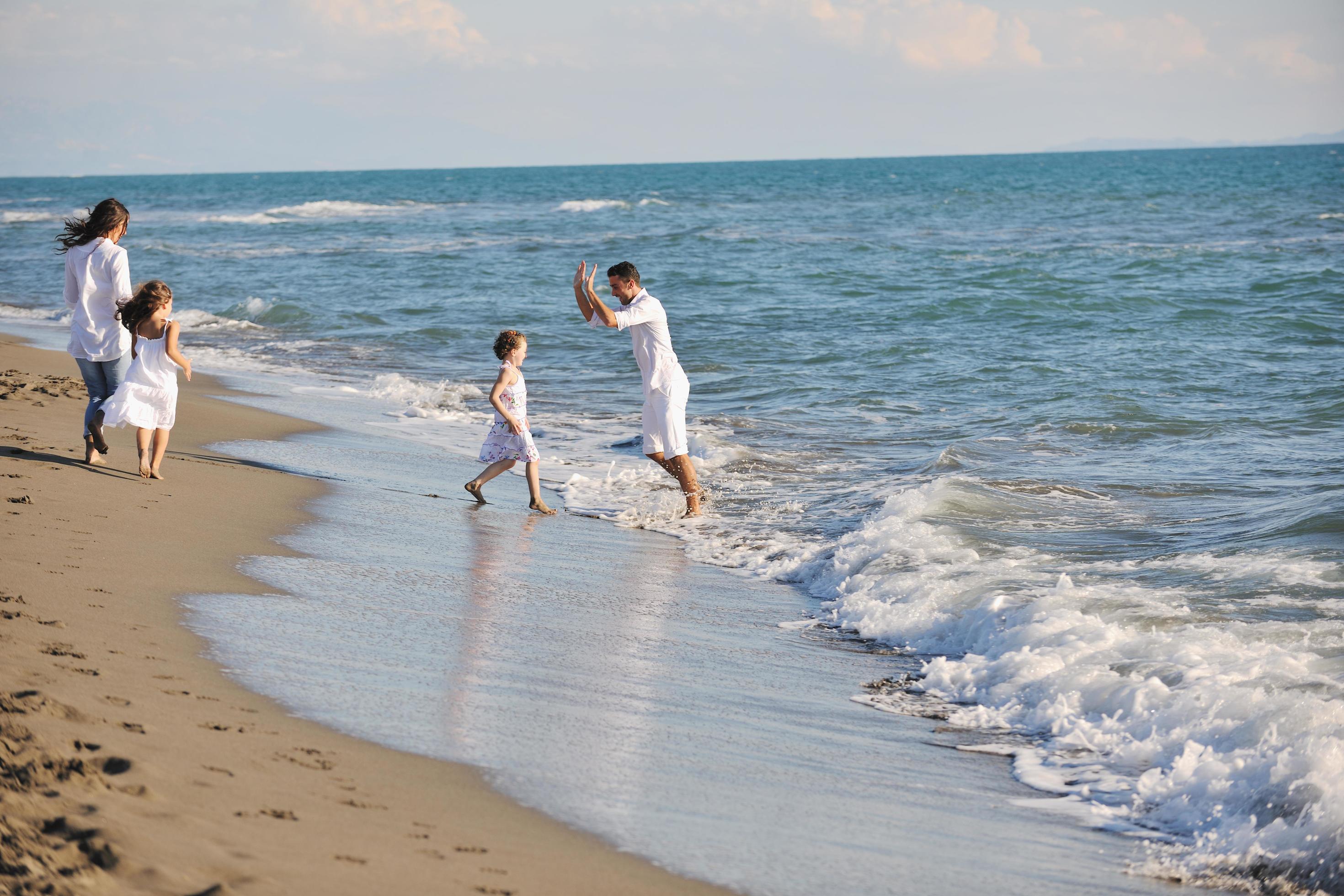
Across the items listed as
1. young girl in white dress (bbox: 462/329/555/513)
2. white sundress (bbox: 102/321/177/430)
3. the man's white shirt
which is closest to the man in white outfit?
the man's white shirt

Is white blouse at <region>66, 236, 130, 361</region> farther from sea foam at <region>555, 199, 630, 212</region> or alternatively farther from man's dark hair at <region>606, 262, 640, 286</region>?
sea foam at <region>555, 199, 630, 212</region>

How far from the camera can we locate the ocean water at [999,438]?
13.8ft

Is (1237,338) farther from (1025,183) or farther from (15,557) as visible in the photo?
(1025,183)

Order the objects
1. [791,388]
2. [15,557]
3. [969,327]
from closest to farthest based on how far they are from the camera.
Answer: [15,557]
[791,388]
[969,327]

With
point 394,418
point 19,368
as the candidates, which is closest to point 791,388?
point 394,418

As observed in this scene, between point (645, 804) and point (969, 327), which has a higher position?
point (969, 327)

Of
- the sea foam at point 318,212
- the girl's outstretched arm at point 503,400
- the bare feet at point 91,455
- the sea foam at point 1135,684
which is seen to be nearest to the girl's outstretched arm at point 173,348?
the bare feet at point 91,455

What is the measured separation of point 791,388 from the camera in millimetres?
13000

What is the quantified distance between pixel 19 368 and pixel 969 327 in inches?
497

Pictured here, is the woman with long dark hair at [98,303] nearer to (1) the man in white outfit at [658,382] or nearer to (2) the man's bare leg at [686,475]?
(1) the man in white outfit at [658,382]

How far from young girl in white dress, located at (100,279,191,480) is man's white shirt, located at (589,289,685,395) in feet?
9.01

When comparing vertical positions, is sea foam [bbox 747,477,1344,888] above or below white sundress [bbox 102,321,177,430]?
below

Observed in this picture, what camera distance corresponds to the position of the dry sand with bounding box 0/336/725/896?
101 inches

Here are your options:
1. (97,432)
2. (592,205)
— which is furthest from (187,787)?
(592,205)
